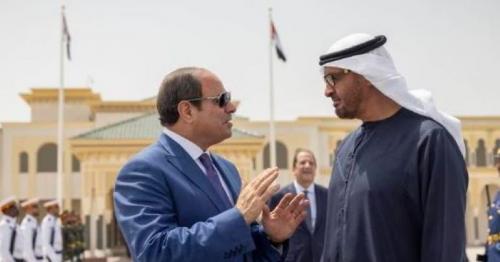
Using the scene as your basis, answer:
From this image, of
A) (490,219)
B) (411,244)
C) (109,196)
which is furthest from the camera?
(109,196)

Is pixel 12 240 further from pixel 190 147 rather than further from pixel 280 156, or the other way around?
pixel 280 156

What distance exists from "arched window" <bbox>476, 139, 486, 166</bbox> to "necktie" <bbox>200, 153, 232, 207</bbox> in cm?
3939

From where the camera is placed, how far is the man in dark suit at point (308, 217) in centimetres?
727

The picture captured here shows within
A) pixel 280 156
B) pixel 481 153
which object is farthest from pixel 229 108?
pixel 481 153

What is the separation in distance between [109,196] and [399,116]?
29253 mm

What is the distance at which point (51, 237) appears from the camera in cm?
1738

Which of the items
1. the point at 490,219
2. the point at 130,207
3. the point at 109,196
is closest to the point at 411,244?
the point at 130,207

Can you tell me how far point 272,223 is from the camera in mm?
3189

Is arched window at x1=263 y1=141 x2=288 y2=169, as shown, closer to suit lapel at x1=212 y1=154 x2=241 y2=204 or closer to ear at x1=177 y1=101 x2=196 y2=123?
suit lapel at x1=212 y1=154 x2=241 y2=204

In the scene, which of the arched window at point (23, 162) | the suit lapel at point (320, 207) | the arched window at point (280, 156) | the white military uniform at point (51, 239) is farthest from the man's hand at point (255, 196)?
the arched window at point (23, 162)

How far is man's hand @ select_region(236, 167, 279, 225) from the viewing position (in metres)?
2.95

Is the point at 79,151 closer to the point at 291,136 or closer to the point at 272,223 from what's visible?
the point at 291,136

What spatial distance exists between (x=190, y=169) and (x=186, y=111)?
251 mm

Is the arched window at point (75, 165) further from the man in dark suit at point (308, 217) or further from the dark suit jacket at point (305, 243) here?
the dark suit jacket at point (305, 243)
